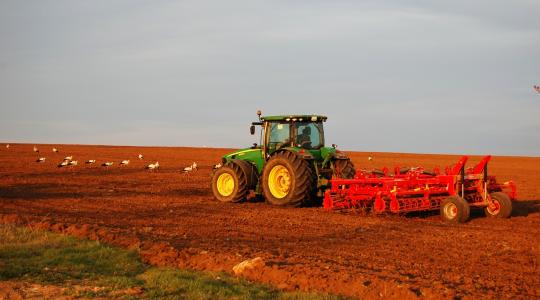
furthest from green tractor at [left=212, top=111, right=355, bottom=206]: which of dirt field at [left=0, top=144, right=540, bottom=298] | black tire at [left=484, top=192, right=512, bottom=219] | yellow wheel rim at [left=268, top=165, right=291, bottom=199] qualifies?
black tire at [left=484, top=192, right=512, bottom=219]

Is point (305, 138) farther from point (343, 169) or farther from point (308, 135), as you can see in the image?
point (343, 169)

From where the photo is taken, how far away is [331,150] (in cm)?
1611

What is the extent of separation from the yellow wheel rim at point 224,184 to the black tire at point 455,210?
20.1 feet

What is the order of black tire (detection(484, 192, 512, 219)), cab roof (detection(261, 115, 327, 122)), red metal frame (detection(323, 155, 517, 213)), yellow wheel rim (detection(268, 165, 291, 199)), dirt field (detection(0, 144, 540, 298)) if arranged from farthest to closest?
cab roof (detection(261, 115, 327, 122))
yellow wheel rim (detection(268, 165, 291, 199))
black tire (detection(484, 192, 512, 219))
red metal frame (detection(323, 155, 517, 213))
dirt field (detection(0, 144, 540, 298))

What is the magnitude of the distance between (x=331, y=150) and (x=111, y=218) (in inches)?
221

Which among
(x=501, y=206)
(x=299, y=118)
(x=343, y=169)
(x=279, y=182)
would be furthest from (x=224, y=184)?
(x=501, y=206)

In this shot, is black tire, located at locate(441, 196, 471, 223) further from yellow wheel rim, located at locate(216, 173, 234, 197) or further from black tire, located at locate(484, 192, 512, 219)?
yellow wheel rim, located at locate(216, 173, 234, 197)

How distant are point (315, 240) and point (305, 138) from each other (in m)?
5.54

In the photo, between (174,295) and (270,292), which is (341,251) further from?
(174,295)

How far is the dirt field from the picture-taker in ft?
25.6

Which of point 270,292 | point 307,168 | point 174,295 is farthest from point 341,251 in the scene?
point 307,168

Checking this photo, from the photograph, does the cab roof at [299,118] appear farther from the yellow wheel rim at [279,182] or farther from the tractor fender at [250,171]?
the tractor fender at [250,171]

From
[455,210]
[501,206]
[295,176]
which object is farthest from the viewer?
[295,176]

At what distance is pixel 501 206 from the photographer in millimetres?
13914
